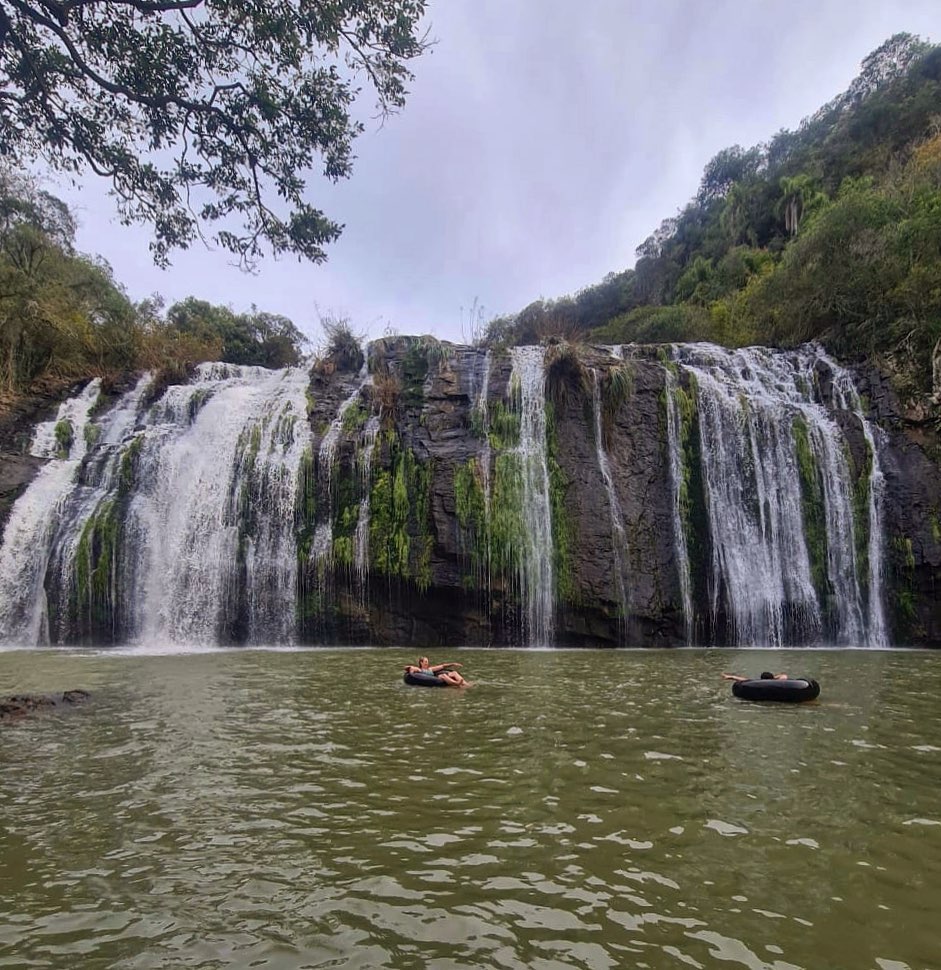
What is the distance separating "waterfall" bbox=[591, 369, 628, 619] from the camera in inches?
650

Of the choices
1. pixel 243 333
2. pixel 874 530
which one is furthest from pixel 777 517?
pixel 243 333

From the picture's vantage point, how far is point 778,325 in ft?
84.7

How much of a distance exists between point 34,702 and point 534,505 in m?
12.3

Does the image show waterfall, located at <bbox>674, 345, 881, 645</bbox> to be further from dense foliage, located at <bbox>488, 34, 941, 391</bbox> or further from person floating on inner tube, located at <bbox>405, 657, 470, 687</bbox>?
person floating on inner tube, located at <bbox>405, 657, 470, 687</bbox>

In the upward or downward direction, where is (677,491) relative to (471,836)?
upward

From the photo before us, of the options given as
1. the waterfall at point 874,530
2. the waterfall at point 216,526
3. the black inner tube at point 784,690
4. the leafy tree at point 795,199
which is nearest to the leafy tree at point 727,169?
the leafy tree at point 795,199

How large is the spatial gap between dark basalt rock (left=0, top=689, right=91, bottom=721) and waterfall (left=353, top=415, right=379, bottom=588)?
8.69 meters

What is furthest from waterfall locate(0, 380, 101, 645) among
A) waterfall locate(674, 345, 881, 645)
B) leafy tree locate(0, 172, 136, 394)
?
waterfall locate(674, 345, 881, 645)

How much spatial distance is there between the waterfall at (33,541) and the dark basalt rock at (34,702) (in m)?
9.16

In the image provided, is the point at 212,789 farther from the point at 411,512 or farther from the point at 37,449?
the point at 37,449

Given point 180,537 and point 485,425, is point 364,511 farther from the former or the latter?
point 180,537

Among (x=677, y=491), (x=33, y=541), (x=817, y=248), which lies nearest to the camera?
(x=33, y=541)

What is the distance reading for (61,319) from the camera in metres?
24.5

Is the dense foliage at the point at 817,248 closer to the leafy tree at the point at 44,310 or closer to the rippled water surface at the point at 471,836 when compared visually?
the leafy tree at the point at 44,310
